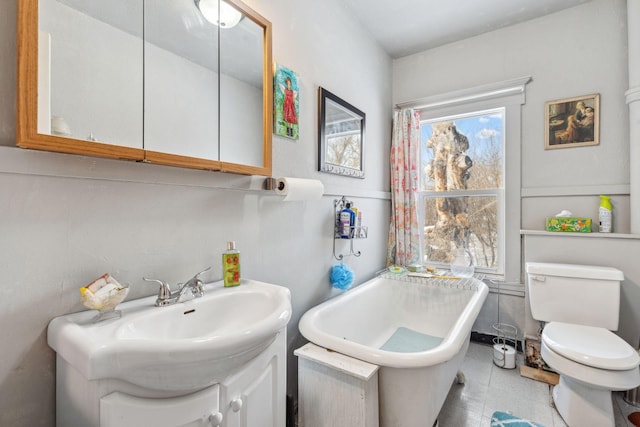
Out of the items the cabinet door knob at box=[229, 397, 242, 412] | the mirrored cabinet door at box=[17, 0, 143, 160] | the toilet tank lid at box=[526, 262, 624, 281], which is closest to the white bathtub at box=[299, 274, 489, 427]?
the toilet tank lid at box=[526, 262, 624, 281]

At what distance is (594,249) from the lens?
Result: 213cm

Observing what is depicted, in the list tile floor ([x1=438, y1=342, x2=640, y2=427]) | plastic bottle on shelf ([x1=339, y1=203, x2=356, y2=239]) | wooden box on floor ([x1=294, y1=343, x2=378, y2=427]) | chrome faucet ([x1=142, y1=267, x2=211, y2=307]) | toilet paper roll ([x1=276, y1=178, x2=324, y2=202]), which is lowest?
tile floor ([x1=438, y1=342, x2=640, y2=427])

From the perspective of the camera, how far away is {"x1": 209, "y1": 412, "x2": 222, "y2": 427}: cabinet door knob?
871mm

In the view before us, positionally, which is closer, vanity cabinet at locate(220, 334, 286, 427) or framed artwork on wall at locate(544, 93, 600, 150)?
vanity cabinet at locate(220, 334, 286, 427)

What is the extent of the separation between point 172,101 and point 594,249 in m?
2.81

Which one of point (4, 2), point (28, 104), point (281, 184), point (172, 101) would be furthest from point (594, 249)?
point (4, 2)

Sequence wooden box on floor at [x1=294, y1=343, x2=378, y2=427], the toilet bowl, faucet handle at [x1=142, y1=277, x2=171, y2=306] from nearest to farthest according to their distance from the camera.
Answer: faucet handle at [x1=142, y1=277, x2=171, y2=306] < wooden box on floor at [x1=294, y1=343, x2=378, y2=427] < the toilet bowl

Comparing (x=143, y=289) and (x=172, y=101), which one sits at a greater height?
(x=172, y=101)

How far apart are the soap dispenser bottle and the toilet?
70.1 inches

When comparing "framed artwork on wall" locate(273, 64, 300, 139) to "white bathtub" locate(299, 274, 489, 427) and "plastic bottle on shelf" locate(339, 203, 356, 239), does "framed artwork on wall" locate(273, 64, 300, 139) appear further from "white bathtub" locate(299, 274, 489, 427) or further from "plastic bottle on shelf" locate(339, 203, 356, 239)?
"white bathtub" locate(299, 274, 489, 427)

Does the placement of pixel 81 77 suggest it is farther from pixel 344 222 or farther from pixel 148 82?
pixel 344 222

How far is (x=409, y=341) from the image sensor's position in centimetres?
224

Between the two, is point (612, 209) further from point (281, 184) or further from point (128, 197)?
point (128, 197)

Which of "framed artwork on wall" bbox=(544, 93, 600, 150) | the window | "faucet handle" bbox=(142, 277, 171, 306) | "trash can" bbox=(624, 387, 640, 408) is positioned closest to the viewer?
"faucet handle" bbox=(142, 277, 171, 306)
